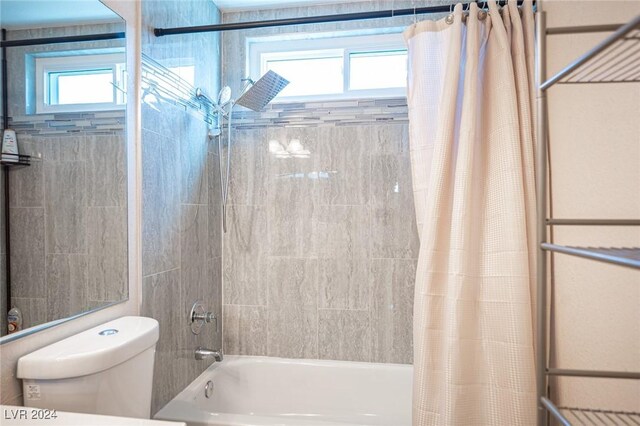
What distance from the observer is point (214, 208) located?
2365 millimetres

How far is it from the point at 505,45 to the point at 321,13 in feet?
4.05

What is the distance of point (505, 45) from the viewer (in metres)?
1.51

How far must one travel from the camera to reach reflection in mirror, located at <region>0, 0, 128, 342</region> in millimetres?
1055

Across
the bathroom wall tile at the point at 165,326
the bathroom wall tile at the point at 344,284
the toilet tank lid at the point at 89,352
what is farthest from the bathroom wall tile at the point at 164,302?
the bathroom wall tile at the point at 344,284

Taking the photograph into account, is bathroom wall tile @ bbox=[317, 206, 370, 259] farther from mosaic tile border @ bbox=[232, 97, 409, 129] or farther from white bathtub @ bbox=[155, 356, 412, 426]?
white bathtub @ bbox=[155, 356, 412, 426]

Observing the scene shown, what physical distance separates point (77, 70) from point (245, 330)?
166 centimetres

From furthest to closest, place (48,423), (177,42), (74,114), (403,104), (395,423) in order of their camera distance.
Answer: (403,104) → (395,423) → (177,42) → (74,114) → (48,423)

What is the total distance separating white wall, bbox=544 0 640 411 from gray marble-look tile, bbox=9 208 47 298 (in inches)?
60.0

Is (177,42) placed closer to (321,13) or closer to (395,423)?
(321,13)

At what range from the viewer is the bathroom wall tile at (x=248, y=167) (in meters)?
2.42

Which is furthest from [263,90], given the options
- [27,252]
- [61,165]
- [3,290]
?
[3,290]

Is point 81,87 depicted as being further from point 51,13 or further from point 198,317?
point 198,317

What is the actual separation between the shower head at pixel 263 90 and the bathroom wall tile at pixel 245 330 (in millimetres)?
1177

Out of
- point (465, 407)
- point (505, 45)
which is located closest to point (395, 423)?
point (465, 407)
